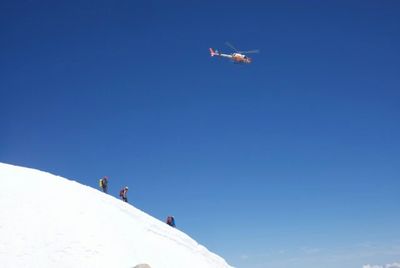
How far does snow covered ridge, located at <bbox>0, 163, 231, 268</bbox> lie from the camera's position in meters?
19.8

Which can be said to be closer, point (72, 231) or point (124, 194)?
point (72, 231)

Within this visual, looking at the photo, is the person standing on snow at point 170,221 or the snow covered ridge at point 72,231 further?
the person standing on snow at point 170,221

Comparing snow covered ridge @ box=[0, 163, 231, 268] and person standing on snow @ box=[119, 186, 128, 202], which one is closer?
snow covered ridge @ box=[0, 163, 231, 268]

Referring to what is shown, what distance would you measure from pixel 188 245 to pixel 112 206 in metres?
6.01

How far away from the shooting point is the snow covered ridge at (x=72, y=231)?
1980 centimetres

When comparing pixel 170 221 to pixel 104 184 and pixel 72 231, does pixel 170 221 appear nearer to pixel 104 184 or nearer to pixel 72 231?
pixel 104 184

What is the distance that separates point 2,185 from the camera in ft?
77.7

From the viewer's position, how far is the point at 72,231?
2205 cm

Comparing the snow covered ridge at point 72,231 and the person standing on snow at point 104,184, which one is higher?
the person standing on snow at point 104,184

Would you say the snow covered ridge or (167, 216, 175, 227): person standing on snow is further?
(167, 216, 175, 227): person standing on snow

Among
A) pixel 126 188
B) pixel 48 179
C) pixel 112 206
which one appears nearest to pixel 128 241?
pixel 112 206

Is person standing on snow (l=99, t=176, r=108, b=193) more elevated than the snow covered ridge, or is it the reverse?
person standing on snow (l=99, t=176, r=108, b=193)

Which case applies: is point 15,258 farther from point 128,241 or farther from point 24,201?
point 128,241

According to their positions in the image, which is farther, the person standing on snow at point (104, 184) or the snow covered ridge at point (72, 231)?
the person standing on snow at point (104, 184)
